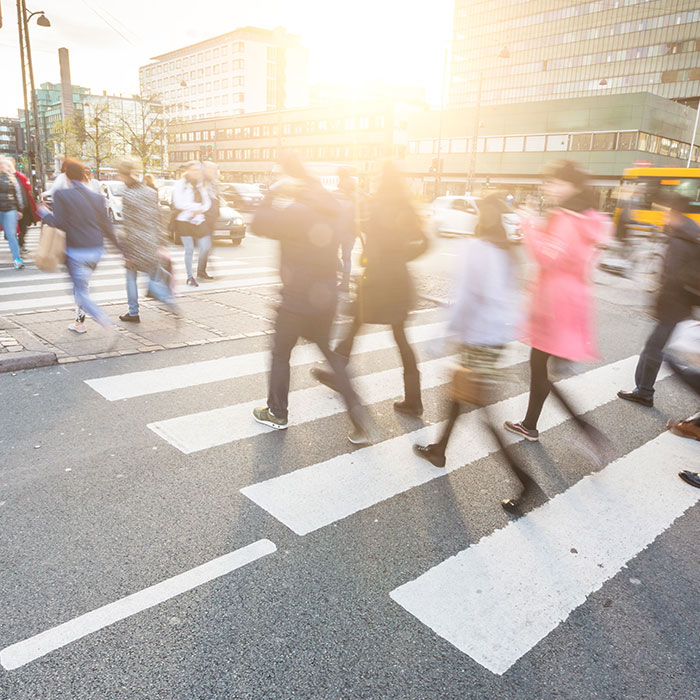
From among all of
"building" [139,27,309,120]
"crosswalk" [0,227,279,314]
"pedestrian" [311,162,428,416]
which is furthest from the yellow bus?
"building" [139,27,309,120]

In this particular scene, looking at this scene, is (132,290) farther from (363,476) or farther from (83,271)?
(363,476)

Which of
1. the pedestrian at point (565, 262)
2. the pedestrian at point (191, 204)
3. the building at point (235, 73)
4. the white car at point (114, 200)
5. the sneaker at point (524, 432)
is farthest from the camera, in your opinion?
the building at point (235, 73)

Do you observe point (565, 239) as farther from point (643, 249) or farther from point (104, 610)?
point (643, 249)

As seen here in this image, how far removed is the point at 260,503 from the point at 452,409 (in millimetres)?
1380

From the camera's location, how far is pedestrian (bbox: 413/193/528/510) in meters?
3.49

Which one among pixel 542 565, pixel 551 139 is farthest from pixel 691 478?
pixel 551 139

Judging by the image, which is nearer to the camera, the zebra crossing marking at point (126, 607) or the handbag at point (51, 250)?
the zebra crossing marking at point (126, 607)

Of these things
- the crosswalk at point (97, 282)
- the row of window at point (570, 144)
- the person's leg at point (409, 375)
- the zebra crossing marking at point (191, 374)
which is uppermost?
the row of window at point (570, 144)

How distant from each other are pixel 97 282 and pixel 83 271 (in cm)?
467

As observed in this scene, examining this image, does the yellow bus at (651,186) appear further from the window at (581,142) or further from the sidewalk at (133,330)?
the window at (581,142)

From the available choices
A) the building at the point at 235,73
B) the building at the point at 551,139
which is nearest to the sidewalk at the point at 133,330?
the building at the point at 551,139

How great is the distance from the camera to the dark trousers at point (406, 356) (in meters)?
4.91

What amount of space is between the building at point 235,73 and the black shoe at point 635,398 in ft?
350

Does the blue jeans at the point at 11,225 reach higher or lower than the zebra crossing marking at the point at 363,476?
higher
